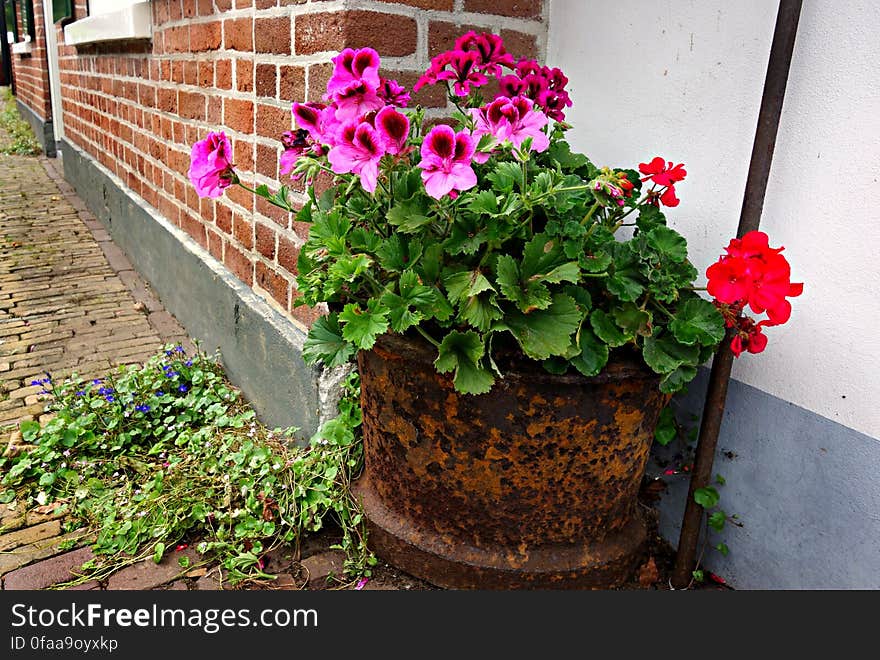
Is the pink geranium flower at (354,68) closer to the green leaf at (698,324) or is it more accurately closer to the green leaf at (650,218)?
the green leaf at (650,218)

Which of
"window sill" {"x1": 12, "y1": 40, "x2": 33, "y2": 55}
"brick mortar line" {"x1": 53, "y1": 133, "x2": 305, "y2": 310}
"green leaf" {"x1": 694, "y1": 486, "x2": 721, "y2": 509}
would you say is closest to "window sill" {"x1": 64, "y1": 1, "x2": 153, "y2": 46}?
"brick mortar line" {"x1": 53, "y1": 133, "x2": 305, "y2": 310}

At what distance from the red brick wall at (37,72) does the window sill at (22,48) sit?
0.05 m

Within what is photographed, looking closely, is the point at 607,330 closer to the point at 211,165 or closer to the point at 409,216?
the point at 409,216

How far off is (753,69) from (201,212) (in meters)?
2.23

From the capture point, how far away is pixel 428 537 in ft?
5.46

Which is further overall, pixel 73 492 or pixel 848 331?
pixel 73 492

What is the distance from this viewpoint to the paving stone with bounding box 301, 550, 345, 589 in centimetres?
176

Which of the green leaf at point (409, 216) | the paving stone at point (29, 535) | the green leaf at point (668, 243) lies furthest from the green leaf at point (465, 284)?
the paving stone at point (29, 535)

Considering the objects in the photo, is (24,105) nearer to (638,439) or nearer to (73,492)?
(73,492)

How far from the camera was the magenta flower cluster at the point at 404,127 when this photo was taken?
1303mm

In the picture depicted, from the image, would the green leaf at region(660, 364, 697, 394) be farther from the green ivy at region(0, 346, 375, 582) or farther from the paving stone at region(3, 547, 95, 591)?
the paving stone at region(3, 547, 95, 591)

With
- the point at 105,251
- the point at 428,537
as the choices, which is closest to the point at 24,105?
the point at 105,251

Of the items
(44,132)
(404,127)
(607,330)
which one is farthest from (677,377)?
(44,132)

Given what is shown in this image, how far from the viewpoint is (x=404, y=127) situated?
1.34 meters
